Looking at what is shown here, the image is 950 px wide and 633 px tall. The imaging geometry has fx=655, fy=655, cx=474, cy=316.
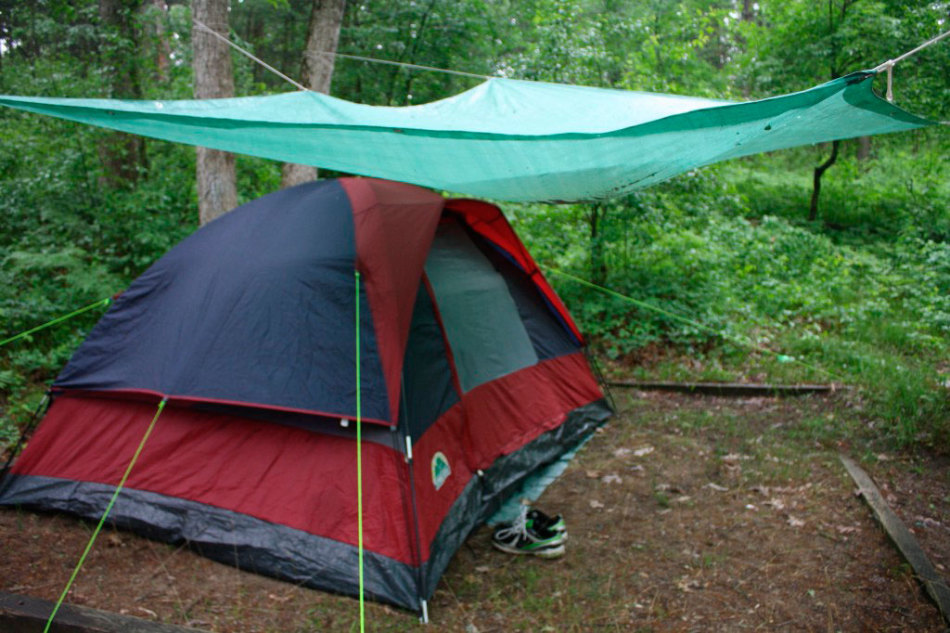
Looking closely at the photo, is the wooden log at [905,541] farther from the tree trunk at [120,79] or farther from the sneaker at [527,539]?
the tree trunk at [120,79]

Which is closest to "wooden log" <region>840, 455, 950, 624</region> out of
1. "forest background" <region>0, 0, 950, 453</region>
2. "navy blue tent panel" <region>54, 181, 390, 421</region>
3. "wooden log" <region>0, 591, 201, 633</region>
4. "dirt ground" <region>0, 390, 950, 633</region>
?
"dirt ground" <region>0, 390, 950, 633</region>

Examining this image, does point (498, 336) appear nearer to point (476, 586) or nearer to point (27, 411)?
point (476, 586)

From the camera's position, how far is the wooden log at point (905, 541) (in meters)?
2.56

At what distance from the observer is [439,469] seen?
3023 mm

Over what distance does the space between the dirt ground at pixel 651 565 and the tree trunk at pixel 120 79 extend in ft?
15.1

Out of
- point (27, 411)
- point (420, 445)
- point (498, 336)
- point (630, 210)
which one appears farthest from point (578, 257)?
point (27, 411)

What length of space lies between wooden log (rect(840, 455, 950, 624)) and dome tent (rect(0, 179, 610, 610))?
6.10ft

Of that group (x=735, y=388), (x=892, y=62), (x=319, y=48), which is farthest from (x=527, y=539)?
(x=319, y=48)

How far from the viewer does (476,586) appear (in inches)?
111

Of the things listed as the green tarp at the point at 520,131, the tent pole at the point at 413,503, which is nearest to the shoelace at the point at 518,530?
the tent pole at the point at 413,503

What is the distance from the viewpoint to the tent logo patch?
297cm

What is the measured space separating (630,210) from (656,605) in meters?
4.32

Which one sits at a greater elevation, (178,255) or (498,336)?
(178,255)

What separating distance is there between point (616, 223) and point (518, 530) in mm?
4019
